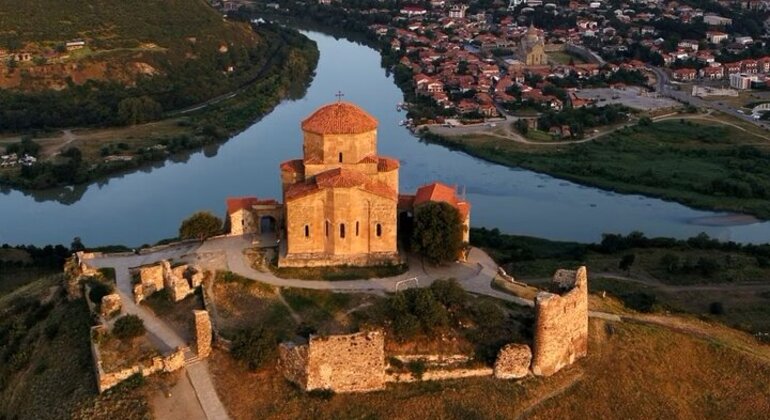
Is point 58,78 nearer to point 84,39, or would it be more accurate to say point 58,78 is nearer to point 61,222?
point 84,39

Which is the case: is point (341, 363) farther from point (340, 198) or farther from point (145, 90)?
point (145, 90)

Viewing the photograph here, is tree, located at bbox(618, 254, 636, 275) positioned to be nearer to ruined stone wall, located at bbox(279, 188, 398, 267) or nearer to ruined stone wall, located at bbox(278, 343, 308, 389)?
ruined stone wall, located at bbox(279, 188, 398, 267)

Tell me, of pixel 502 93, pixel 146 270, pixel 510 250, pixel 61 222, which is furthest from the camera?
pixel 502 93

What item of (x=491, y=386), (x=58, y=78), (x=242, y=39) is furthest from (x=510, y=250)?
(x=242, y=39)

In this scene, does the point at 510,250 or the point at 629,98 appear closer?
the point at 510,250

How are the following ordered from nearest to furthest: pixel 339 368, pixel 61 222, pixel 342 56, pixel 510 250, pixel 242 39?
pixel 339 368
pixel 510 250
pixel 61 222
pixel 242 39
pixel 342 56

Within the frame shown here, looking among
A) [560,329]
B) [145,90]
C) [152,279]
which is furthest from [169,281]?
[145,90]
